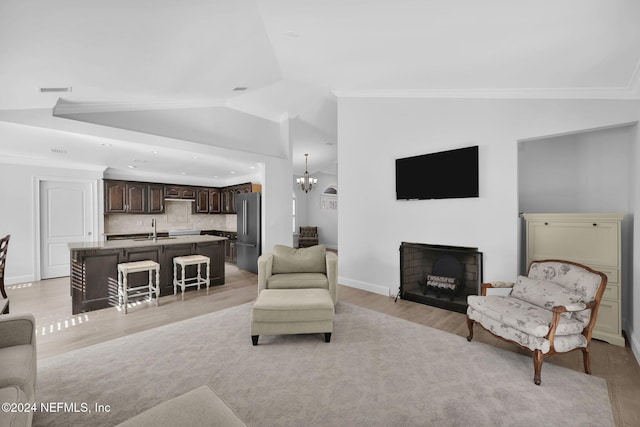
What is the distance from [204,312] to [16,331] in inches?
79.8

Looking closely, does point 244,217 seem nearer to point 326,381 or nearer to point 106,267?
point 106,267

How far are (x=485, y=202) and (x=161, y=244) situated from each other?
15.6ft

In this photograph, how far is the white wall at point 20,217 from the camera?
5.12 meters

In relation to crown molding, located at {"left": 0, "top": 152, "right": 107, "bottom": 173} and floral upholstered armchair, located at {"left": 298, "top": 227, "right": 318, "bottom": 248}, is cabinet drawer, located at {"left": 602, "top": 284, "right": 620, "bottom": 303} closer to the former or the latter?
floral upholstered armchair, located at {"left": 298, "top": 227, "right": 318, "bottom": 248}

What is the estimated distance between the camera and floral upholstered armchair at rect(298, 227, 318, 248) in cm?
1008

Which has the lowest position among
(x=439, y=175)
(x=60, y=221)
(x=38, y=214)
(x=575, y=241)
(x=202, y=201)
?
(x=575, y=241)

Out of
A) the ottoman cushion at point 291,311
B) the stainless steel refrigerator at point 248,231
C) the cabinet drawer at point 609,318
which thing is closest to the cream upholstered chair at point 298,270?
the ottoman cushion at point 291,311

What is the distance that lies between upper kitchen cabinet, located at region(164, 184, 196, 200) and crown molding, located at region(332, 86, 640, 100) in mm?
5144

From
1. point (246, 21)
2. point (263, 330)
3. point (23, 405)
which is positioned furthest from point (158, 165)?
point (23, 405)

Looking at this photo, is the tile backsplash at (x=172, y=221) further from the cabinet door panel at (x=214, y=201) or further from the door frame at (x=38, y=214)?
the door frame at (x=38, y=214)

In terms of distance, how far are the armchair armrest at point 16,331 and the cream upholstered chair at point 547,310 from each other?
11.3 feet

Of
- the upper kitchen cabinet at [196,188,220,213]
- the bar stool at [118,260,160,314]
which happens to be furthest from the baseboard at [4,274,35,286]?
the upper kitchen cabinet at [196,188,220,213]

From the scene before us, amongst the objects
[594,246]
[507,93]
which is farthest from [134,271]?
[594,246]

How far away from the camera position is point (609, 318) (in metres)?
2.79
